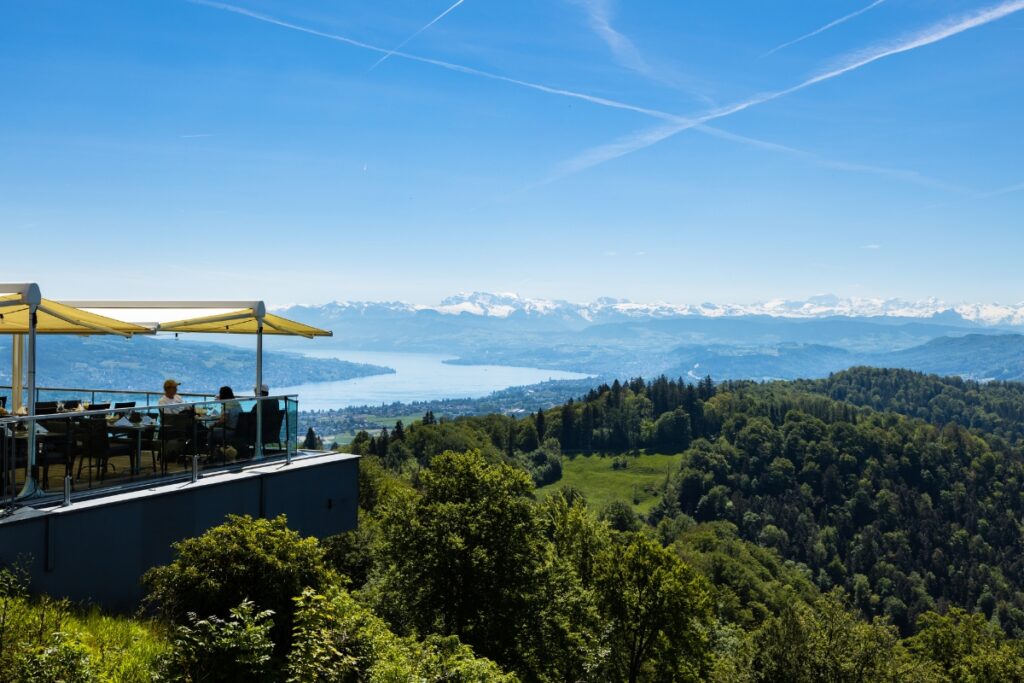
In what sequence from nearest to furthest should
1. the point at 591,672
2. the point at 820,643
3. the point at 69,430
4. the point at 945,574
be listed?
the point at 69,430, the point at 591,672, the point at 820,643, the point at 945,574

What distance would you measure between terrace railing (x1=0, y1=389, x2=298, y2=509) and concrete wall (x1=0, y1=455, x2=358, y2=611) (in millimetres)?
363

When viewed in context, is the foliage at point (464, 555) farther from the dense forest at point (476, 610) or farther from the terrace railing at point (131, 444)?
the terrace railing at point (131, 444)

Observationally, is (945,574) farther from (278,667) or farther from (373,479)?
(278,667)

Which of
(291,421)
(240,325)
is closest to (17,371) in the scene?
(240,325)

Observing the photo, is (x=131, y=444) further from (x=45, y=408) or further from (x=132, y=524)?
(x=45, y=408)

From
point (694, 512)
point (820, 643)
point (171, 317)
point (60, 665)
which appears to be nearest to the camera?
point (60, 665)

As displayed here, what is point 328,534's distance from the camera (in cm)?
1374

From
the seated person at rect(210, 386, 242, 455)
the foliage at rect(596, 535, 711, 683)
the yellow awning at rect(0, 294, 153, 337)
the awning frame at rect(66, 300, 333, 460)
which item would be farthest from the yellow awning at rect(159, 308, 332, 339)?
the foliage at rect(596, 535, 711, 683)

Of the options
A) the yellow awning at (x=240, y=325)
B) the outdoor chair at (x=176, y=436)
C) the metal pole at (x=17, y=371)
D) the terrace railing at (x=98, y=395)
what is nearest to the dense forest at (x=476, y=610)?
the outdoor chair at (x=176, y=436)

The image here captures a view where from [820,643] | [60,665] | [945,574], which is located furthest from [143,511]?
[945,574]

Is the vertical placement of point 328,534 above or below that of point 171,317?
below

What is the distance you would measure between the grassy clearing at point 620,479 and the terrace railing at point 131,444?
128 m

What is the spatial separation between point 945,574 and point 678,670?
123 m

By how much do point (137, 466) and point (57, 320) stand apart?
9.24 feet
